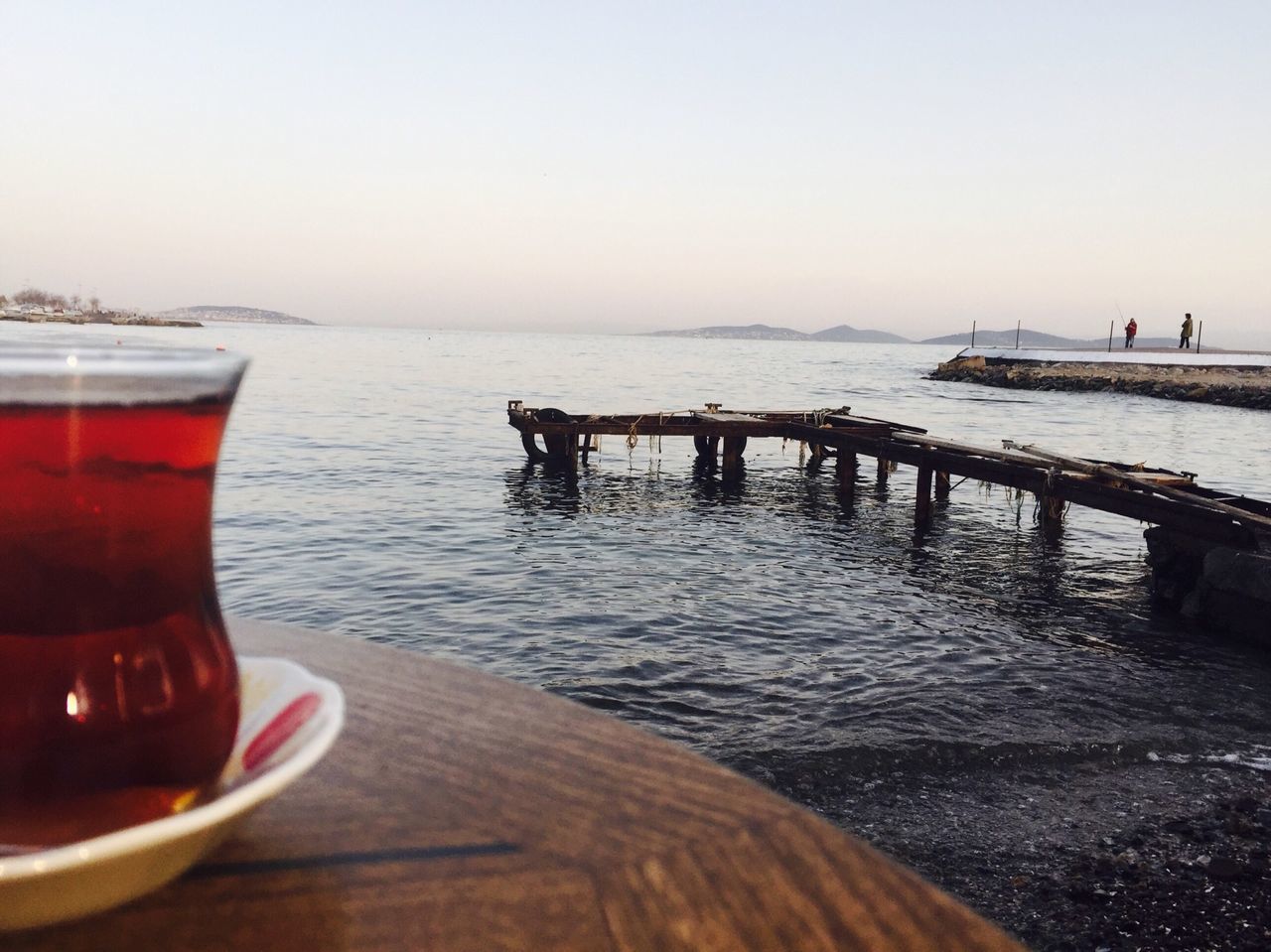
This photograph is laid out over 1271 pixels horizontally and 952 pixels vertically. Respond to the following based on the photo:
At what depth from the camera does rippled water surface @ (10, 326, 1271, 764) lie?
792 centimetres

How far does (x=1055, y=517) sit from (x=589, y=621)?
375 inches

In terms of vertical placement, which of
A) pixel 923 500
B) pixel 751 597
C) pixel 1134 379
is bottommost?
pixel 751 597

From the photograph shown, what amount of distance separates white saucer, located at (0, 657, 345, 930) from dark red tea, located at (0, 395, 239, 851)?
1.9 inches

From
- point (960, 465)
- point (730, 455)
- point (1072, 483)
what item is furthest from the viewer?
point (730, 455)

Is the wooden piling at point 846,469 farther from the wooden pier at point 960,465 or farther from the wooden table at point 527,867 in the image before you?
the wooden table at point 527,867

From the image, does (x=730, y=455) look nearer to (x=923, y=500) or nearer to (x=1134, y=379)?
(x=923, y=500)

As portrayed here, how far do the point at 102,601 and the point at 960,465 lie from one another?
15.1 metres

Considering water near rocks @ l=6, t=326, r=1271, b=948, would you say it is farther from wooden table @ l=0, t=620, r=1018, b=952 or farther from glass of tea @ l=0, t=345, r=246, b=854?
wooden table @ l=0, t=620, r=1018, b=952

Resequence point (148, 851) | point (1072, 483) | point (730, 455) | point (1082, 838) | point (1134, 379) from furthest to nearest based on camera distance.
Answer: point (1134, 379), point (730, 455), point (1072, 483), point (1082, 838), point (148, 851)

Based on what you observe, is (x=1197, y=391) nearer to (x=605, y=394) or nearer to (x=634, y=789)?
(x=605, y=394)

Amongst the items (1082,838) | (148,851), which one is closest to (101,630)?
(148,851)

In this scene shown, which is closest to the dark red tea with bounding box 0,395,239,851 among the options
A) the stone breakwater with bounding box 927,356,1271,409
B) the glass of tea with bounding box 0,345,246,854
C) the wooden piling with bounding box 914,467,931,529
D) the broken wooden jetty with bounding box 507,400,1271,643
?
the glass of tea with bounding box 0,345,246,854

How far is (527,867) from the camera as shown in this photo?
2.53 ft

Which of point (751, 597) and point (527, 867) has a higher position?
point (527, 867)
